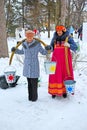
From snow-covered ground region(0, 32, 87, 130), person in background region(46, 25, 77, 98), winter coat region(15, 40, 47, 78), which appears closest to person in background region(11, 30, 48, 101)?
winter coat region(15, 40, 47, 78)

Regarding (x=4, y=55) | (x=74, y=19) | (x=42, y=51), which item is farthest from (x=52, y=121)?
(x=74, y=19)

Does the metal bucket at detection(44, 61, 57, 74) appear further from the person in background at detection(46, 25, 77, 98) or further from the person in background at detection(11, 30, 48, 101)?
the person in background at detection(46, 25, 77, 98)

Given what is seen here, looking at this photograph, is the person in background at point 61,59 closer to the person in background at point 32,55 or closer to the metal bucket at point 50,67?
the person in background at point 32,55

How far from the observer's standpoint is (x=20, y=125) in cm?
479

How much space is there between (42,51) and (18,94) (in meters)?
1.32

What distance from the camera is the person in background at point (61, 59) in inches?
225

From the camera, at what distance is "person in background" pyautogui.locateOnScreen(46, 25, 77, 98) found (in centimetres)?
571

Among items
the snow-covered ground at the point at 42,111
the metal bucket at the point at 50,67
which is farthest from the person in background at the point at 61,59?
the metal bucket at the point at 50,67

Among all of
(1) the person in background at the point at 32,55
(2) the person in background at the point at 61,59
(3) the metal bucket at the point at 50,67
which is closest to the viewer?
(3) the metal bucket at the point at 50,67

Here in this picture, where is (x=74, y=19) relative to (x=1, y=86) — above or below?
below

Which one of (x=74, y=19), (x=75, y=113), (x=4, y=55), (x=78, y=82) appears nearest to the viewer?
(x=75, y=113)

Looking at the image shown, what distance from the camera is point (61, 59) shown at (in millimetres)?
5797

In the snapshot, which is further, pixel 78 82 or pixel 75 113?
pixel 78 82

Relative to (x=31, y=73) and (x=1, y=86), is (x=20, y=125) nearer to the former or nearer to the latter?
(x=31, y=73)
